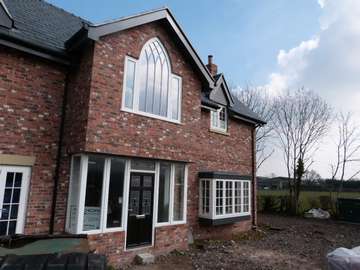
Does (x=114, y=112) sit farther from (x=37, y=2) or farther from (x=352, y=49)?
(x=352, y=49)

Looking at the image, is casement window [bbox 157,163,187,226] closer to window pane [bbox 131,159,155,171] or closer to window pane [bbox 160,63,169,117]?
window pane [bbox 131,159,155,171]

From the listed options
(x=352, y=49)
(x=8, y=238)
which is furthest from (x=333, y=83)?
(x=8, y=238)

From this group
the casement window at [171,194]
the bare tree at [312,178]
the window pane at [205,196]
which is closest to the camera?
the casement window at [171,194]

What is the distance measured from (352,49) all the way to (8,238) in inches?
605

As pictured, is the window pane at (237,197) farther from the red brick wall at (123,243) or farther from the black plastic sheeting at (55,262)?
the black plastic sheeting at (55,262)

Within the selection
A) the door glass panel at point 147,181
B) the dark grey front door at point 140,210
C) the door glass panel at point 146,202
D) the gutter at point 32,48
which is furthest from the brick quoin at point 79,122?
the door glass panel at point 147,181

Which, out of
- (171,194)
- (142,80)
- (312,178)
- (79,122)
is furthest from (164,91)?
(312,178)

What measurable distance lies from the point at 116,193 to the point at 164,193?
6.39 feet

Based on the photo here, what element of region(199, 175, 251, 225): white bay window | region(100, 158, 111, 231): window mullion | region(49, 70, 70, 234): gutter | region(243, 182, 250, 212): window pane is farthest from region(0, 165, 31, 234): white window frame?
region(243, 182, 250, 212): window pane

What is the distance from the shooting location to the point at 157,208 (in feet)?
29.3

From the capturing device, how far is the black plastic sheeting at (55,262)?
3.78 m

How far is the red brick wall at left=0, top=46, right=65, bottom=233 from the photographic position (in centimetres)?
704

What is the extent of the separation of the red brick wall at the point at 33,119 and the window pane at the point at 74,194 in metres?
0.61

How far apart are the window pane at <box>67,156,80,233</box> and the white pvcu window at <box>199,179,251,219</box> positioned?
556cm
